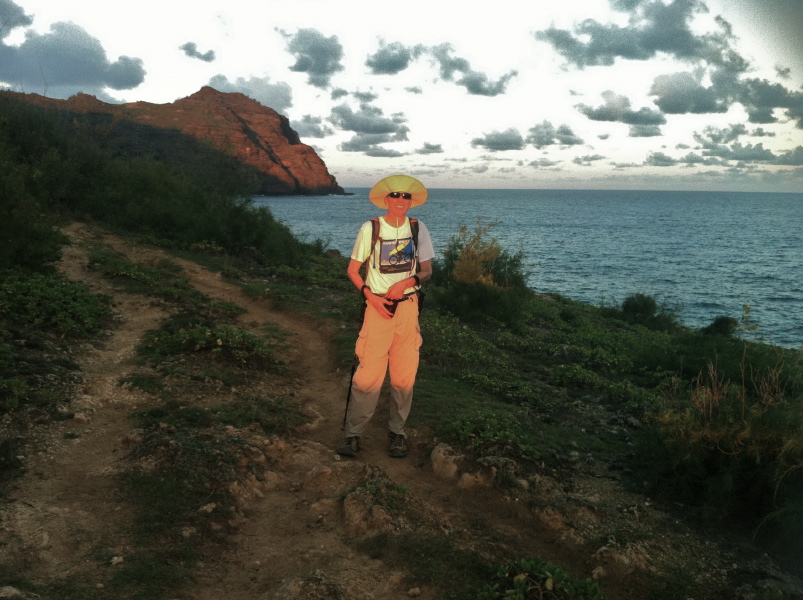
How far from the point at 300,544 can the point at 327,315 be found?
7364mm

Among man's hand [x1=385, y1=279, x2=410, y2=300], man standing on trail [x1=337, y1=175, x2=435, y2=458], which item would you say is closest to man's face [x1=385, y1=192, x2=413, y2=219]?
man standing on trail [x1=337, y1=175, x2=435, y2=458]

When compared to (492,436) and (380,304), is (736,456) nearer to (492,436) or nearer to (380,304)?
(492,436)

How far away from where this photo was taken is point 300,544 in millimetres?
4215

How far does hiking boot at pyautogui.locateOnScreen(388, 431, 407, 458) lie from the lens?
5.74 metres

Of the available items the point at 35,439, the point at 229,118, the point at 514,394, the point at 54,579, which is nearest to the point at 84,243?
the point at 35,439

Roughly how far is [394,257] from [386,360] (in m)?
1.02

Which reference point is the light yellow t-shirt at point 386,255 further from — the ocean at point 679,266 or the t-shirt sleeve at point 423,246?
the ocean at point 679,266

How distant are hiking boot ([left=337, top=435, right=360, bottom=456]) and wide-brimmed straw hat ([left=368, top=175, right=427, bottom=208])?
232 centimetres

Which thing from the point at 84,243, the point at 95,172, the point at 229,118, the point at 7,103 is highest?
the point at 229,118

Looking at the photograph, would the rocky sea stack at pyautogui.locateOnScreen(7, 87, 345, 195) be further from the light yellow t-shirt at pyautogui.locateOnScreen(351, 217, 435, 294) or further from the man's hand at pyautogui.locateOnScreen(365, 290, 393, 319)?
the man's hand at pyautogui.locateOnScreen(365, 290, 393, 319)

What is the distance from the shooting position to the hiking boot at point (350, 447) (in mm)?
5598

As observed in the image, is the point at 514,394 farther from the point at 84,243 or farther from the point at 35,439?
the point at 84,243

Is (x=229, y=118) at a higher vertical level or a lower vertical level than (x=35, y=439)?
higher

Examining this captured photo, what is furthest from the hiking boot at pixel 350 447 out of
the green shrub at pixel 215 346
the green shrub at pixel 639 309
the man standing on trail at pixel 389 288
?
the green shrub at pixel 639 309
